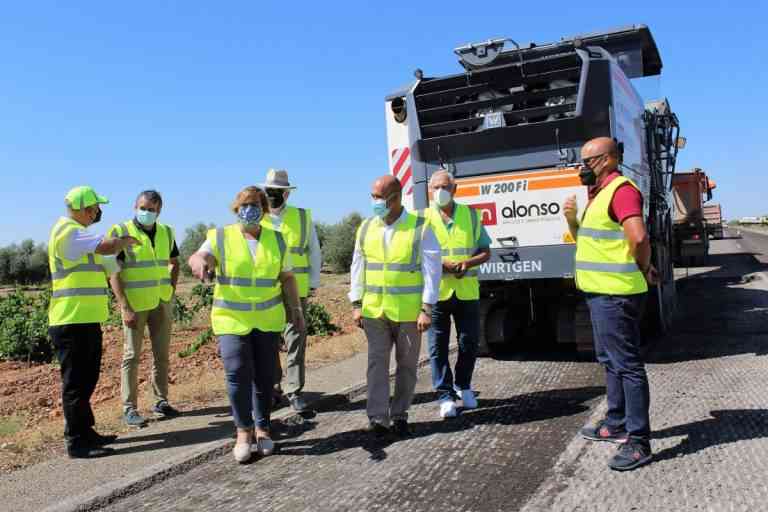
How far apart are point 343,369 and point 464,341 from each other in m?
2.36

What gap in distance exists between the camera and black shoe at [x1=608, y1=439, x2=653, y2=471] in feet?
13.0

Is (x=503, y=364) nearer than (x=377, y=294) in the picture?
No

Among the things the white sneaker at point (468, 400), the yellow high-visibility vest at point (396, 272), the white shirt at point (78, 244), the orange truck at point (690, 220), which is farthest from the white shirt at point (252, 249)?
the orange truck at point (690, 220)

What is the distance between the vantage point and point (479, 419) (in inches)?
206

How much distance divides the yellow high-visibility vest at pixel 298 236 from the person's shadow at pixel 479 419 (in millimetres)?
1257

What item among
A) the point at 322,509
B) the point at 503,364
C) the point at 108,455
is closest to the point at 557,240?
the point at 503,364

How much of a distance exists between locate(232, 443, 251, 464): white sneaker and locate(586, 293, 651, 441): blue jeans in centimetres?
244

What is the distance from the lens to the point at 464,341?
18.4ft

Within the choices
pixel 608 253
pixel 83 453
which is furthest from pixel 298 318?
pixel 608 253

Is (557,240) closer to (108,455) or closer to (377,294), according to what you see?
(377,294)

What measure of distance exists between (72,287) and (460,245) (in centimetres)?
303

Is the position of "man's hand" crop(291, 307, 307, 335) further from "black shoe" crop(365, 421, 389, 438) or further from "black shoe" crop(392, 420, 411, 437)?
"black shoe" crop(392, 420, 411, 437)

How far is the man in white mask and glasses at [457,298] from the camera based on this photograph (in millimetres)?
5535

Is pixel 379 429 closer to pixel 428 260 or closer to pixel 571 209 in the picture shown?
pixel 428 260
